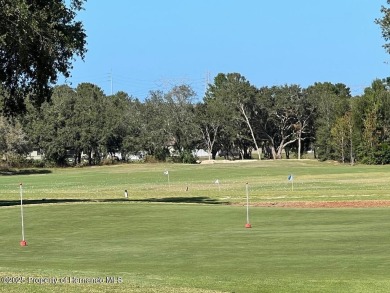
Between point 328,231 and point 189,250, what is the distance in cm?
561

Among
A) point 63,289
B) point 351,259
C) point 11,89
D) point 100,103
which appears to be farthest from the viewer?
point 100,103

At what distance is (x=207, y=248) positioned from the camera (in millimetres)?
19594

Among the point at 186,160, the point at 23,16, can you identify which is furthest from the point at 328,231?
the point at 186,160

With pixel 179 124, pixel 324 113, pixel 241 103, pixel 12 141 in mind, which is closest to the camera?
pixel 12 141

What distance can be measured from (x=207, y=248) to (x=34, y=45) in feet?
62.6

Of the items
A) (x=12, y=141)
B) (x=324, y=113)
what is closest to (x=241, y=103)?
(x=324, y=113)

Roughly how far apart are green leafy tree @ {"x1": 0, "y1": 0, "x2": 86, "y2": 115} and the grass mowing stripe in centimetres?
782

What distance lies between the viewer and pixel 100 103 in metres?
135

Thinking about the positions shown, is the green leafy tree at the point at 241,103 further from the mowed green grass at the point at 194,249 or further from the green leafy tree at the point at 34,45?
the mowed green grass at the point at 194,249

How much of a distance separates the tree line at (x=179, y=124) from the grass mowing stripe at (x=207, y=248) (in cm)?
8851

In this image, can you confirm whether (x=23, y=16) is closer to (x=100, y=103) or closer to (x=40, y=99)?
(x=40, y=99)

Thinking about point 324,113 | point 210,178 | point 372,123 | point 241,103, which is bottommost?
point 210,178

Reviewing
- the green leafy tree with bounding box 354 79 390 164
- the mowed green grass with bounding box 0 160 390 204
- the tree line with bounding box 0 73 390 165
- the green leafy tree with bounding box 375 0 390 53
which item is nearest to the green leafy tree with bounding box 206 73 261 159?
the tree line with bounding box 0 73 390 165

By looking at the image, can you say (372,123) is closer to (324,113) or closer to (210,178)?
(324,113)
